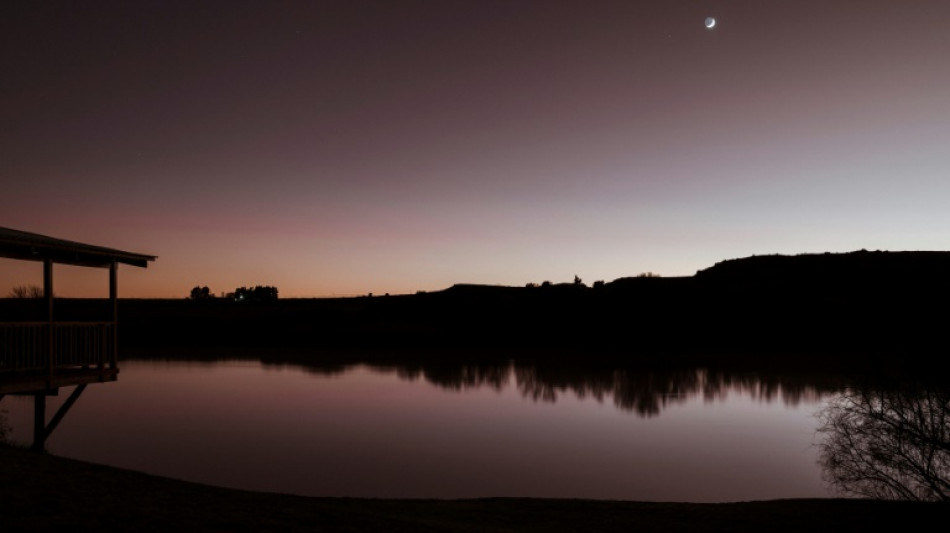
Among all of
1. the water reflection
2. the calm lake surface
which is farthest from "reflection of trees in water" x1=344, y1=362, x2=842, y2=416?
the calm lake surface

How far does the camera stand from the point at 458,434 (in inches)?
1109

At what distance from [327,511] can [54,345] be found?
8052mm

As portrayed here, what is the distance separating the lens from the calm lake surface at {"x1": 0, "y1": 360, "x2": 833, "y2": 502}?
20203 mm

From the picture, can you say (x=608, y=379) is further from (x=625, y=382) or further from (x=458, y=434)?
(x=458, y=434)

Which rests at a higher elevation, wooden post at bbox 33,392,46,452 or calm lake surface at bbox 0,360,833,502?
wooden post at bbox 33,392,46,452

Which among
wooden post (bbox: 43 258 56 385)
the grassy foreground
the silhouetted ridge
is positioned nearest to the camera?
the grassy foreground

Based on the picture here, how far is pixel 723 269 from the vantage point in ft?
342

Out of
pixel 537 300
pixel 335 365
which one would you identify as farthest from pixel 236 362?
pixel 537 300

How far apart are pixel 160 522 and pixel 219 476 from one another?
→ 12032mm

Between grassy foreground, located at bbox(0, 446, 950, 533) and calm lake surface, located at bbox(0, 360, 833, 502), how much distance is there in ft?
15.9

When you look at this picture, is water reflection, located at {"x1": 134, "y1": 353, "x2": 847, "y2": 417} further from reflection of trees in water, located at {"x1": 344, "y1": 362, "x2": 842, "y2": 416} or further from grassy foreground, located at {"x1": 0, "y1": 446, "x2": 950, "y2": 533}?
grassy foreground, located at {"x1": 0, "y1": 446, "x2": 950, "y2": 533}

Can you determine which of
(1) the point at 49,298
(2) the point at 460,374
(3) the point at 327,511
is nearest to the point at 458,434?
(1) the point at 49,298

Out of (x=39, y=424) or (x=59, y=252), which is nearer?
(x=59, y=252)

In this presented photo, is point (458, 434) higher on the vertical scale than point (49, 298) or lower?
lower
